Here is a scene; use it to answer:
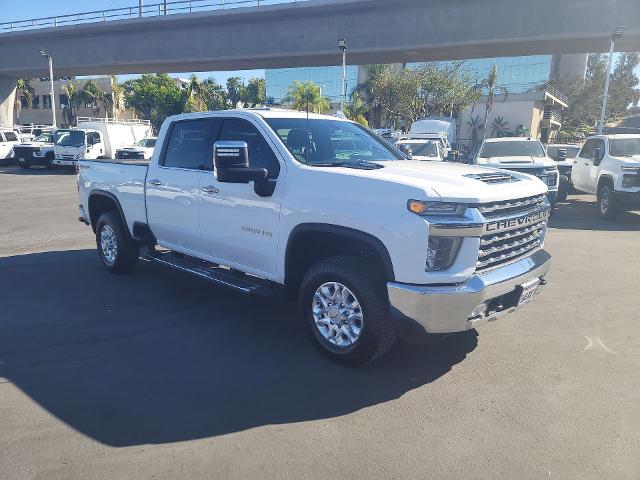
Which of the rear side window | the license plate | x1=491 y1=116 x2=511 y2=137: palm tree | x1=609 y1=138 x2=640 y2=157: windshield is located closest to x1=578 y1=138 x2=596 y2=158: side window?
x1=609 y1=138 x2=640 y2=157: windshield

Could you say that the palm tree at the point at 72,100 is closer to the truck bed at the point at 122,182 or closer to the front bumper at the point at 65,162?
the front bumper at the point at 65,162

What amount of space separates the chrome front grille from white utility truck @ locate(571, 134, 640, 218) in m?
8.13

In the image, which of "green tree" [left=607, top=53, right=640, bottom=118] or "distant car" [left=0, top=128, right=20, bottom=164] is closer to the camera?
"distant car" [left=0, top=128, right=20, bottom=164]

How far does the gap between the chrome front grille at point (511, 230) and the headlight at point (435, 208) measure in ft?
0.58

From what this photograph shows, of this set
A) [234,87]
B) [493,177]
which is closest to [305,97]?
[493,177]

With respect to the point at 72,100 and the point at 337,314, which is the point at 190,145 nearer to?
the point at 337,314

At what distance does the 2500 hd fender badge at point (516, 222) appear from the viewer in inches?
148

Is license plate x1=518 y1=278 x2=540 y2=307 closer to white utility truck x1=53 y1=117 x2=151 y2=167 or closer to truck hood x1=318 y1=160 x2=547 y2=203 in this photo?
truck hood x1=318 y1=160 x2=547 y2=203

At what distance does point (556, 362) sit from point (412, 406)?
152cm

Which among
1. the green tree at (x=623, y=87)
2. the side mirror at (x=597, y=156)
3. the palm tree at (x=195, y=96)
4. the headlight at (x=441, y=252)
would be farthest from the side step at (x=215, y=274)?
the green tree at (x=623, y=87)

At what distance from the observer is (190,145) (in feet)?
18.4

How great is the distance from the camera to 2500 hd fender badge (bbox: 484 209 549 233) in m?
3.77

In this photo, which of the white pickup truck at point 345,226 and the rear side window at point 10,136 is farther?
the rear side window at point 10,136

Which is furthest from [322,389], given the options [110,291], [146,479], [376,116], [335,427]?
[376,116]
